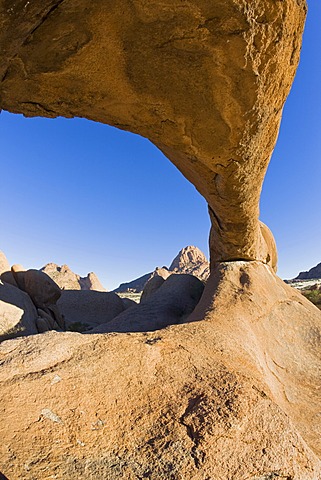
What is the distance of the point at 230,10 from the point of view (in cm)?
259

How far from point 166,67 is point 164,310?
4651mm

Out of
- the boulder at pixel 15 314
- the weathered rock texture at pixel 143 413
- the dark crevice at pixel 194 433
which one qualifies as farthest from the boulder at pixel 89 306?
the dark crevice at pixel 194 433

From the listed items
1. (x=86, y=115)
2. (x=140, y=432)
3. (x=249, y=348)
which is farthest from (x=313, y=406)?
(x=86, y=115)

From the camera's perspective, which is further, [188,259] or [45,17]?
[188,259]

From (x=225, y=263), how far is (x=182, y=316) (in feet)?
5.08

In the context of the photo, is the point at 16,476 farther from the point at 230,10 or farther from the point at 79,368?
the point at 230,10

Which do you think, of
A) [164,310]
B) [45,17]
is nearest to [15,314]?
[164,310]

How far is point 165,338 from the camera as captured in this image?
131 inches

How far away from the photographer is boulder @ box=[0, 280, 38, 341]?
6086mm

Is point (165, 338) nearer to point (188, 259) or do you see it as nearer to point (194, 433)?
point (194, 433)

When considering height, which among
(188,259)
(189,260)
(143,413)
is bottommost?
(143,413)

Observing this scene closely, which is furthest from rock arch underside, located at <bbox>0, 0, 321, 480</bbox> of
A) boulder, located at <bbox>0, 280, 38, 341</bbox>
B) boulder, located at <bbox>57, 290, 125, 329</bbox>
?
boulder, located at <bbox>57, 290, 125, 329</bbox>

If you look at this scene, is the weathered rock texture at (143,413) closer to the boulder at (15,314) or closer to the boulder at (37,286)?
the boulder at (15,314)

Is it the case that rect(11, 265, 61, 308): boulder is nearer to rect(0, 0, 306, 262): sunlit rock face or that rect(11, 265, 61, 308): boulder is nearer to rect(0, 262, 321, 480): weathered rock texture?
rect(0, 0, 306, 262): sunlit rock face
